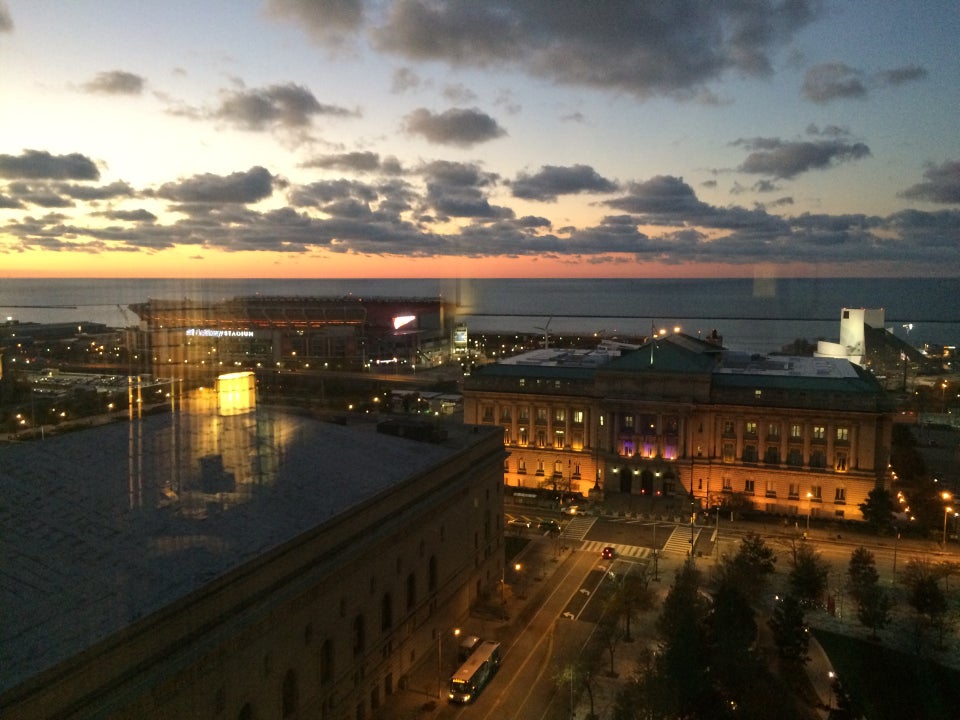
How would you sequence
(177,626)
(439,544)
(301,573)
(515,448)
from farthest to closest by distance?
1. (515,448)
2. (439,544)
3. (301,573)
4. (177,626)

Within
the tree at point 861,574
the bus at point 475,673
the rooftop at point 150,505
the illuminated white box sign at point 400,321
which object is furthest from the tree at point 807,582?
the illuminated white box sign at point 400,321

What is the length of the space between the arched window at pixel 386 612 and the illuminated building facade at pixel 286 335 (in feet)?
233

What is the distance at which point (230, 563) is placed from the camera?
53.4 ft

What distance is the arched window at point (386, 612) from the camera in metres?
22.5

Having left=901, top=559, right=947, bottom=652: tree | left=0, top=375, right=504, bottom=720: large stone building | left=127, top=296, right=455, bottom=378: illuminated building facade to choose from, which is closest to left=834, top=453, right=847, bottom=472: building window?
left=901, top=559, right=947, bottom=652: tree

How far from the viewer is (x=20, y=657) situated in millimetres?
12133

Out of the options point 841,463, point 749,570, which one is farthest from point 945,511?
point 749,570

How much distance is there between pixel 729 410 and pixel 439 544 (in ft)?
90.6

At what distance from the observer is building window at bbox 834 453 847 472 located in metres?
44.6

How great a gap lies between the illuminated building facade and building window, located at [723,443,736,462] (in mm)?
60804

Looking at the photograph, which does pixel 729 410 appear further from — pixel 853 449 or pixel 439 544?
pixel 439 544

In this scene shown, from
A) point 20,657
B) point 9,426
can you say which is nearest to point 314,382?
point 9,426

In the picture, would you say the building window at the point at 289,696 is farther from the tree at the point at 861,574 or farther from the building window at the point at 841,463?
the building window at the point at 841,463

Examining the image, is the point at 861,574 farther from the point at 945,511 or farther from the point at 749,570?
the point at 945,511
